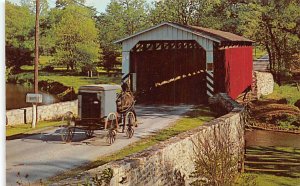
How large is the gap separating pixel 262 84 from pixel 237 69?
21.2 feet

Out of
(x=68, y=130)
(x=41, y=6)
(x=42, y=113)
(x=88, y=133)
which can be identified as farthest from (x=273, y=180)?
(x=41, y=6)

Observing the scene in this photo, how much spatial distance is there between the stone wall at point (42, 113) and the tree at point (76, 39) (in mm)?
4490

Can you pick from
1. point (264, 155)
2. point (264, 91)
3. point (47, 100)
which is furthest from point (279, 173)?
point (264, 91)

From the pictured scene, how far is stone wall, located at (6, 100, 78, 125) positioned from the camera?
14.9 metres

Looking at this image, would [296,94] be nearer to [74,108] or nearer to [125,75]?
[125,75]

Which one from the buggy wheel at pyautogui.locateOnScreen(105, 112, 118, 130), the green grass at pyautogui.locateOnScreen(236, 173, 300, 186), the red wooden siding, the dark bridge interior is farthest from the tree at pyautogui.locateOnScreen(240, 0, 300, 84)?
the buggy wheel at pyautogui.locateOnScreen(105, 112, 118, 130)

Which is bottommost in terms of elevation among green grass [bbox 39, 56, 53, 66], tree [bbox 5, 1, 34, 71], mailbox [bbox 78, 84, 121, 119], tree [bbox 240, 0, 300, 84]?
mailbox [bbox 78, 84, 121, 119]

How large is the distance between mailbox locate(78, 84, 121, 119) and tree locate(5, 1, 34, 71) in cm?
167

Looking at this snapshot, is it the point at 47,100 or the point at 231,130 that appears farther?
the point at 47,100

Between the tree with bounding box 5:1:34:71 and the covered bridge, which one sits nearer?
the tree with bounding box 5:1:34:71

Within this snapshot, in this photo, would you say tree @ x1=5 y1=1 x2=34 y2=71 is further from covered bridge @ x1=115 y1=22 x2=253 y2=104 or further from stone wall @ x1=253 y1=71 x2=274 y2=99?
stone wall @ x1=253 y1=71 x2=274 y2=99

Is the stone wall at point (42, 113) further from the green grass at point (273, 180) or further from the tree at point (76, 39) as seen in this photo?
the green grass at point (273, 180)

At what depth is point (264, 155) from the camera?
18969 mm

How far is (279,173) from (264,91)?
15.2 meters
